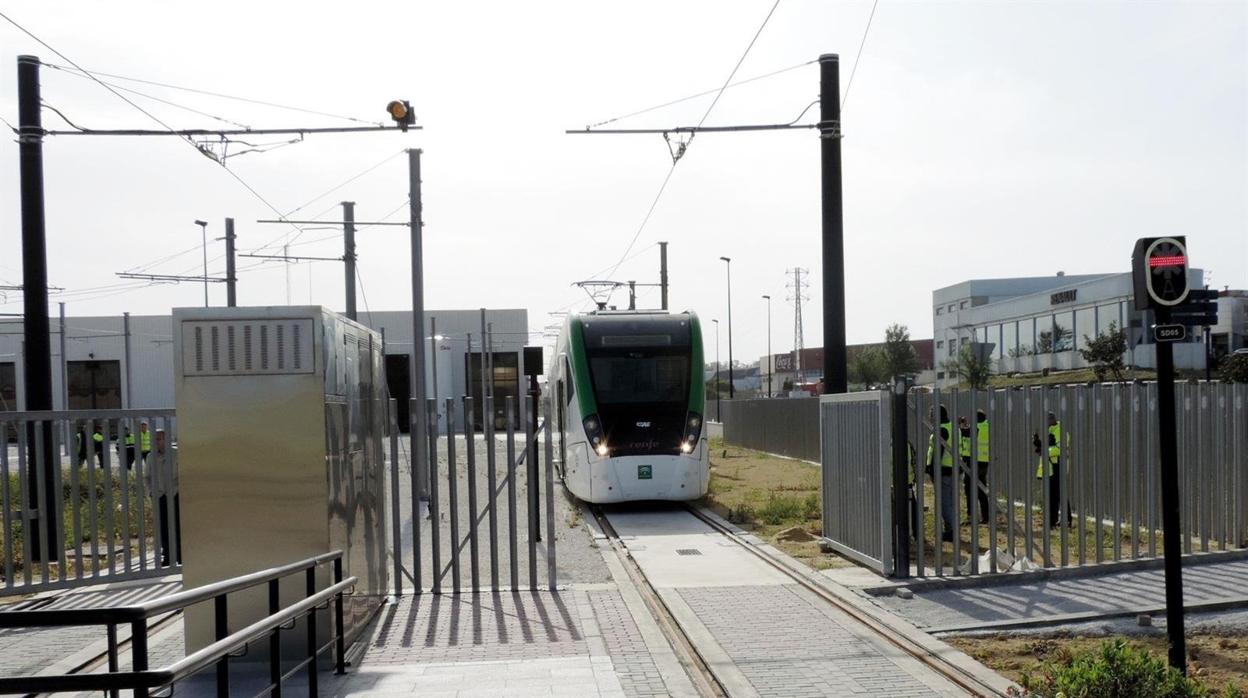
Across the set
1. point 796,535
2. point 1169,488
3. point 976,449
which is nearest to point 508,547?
point 796,535

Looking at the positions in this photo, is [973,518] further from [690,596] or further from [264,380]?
[264,380]

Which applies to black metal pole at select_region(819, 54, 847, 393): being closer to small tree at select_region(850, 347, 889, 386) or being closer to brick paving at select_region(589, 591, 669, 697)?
brick paving at select_region(589, 591, 669, 697)

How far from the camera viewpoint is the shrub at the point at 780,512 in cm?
1709

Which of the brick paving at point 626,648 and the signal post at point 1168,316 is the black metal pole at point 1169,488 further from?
the brick paving at point 626,648

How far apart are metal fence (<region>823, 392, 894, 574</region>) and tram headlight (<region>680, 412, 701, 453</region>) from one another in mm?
5357

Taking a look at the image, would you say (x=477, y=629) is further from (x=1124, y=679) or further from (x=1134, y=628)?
(x=1124, y=679)

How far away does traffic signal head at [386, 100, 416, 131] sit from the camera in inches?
580

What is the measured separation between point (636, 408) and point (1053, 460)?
6754 mm

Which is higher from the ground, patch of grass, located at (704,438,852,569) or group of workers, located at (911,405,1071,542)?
group of workers, located at (911,405,1071,542)

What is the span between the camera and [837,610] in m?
9.98

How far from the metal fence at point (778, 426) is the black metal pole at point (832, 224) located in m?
16.7

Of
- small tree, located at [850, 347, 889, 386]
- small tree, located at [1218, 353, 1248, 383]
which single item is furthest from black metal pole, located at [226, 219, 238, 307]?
small tree, located at [850, 347, 889, 386]

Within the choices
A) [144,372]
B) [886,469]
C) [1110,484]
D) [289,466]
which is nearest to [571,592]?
[886,469]

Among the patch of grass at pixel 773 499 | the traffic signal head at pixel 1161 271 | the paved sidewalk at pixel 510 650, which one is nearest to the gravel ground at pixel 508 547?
the paved sidewalk at pixel 510 650
